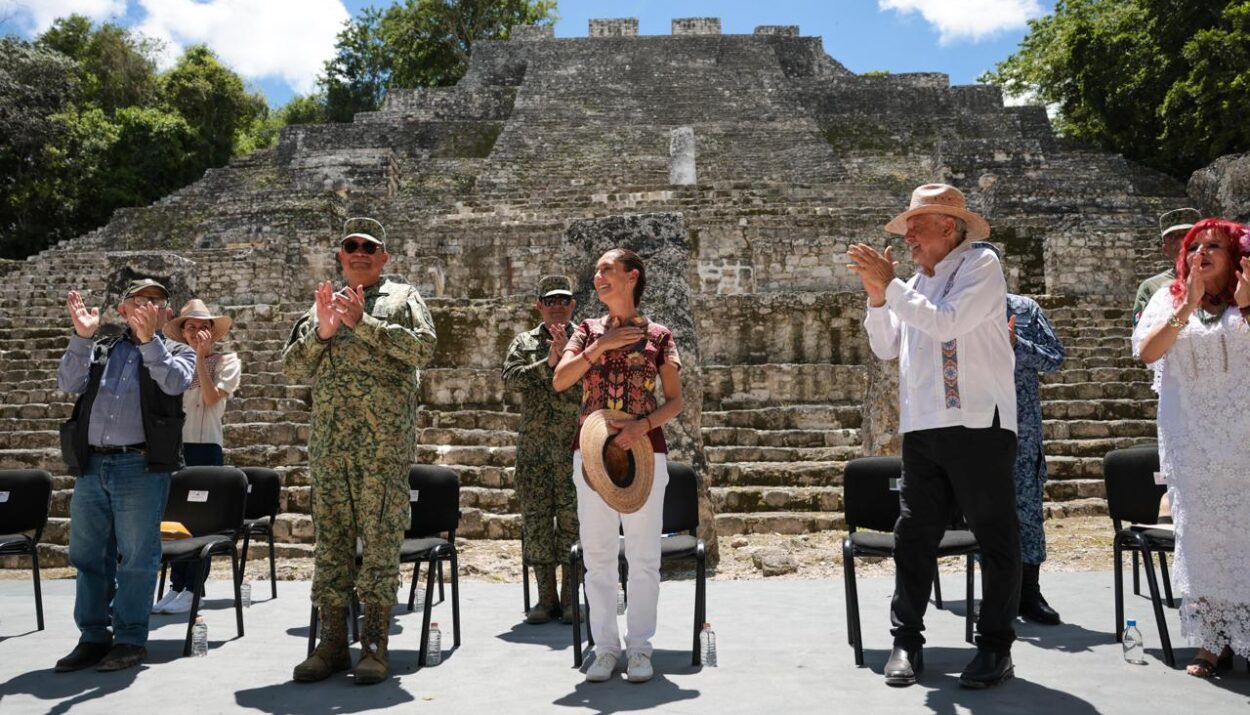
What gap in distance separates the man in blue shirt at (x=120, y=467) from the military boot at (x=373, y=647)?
105cm

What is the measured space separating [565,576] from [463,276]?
10.1m

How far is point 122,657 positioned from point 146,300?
1442 millimetres

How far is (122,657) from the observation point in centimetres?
382

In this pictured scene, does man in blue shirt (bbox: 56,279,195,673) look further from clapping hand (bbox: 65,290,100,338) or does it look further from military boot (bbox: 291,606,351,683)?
military boot (bbox: 291,606,351,683)

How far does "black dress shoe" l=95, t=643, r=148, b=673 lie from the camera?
3.78 metres

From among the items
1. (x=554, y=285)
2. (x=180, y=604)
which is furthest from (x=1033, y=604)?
(x=180, y=604)

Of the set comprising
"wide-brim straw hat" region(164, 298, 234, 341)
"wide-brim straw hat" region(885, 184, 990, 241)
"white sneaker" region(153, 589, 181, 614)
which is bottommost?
"white sneaker" region(153, 589, 181, 614)

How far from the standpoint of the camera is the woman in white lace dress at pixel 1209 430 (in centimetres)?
336

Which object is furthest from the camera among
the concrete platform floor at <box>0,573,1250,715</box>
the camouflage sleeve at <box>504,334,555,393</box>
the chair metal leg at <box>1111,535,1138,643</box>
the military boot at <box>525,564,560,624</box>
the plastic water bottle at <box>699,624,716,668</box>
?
the camouflage sleeve at <box>504,334,555,393</box>

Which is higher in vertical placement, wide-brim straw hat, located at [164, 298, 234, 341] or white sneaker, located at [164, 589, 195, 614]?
wide-brim straw hat, located at [164, 298, 234, 341]

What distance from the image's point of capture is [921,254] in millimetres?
3578

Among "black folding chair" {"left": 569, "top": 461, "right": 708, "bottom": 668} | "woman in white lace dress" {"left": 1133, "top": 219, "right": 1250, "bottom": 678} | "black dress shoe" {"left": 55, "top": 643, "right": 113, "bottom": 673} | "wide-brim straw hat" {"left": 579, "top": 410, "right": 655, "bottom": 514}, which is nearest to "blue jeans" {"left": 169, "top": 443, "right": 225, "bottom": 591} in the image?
"black dress shoe" {"left": 55, "top": 643, "right": 113, "bottom": 673}

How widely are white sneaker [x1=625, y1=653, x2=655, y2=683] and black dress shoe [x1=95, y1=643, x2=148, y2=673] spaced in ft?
6.53

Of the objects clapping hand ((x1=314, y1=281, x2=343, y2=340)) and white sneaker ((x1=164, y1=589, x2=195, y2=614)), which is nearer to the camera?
clapping hand ((x1=314, y1=281, x2=343, y2=340))
